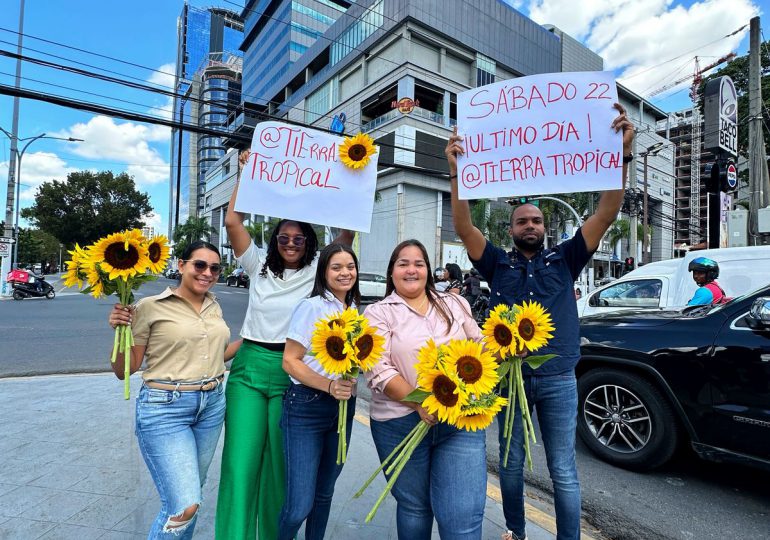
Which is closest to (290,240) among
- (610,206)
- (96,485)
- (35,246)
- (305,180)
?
(305,180)

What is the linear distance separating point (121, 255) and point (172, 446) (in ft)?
2.82

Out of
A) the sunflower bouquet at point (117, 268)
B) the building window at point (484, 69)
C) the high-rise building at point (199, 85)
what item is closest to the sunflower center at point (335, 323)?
the sunflower bouquet at point (117, 268)

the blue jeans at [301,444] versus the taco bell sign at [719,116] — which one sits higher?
the taco bell sign at [719,116]

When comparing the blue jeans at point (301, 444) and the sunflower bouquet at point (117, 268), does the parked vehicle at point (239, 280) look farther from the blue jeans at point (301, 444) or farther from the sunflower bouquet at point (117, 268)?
the blue jeans at point (301, 444)

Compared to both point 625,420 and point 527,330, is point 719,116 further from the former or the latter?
point 527,330

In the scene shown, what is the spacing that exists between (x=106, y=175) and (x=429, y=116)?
27300mm

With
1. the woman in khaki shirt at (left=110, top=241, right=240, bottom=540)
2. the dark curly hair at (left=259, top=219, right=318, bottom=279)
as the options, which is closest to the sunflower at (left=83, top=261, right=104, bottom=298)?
the woman in khaki shirt at (left=110, top=241, right=240, bottom=540)

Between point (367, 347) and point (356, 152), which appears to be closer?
point (367, 347)

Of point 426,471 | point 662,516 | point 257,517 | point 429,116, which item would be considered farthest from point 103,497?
point 429,116

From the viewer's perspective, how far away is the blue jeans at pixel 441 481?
1.65 meters

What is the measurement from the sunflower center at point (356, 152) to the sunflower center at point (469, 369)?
1477 millimetres

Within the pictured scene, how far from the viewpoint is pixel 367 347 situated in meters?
1.59

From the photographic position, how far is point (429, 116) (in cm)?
3647

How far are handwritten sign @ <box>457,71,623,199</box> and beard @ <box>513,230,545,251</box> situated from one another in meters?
0.25
